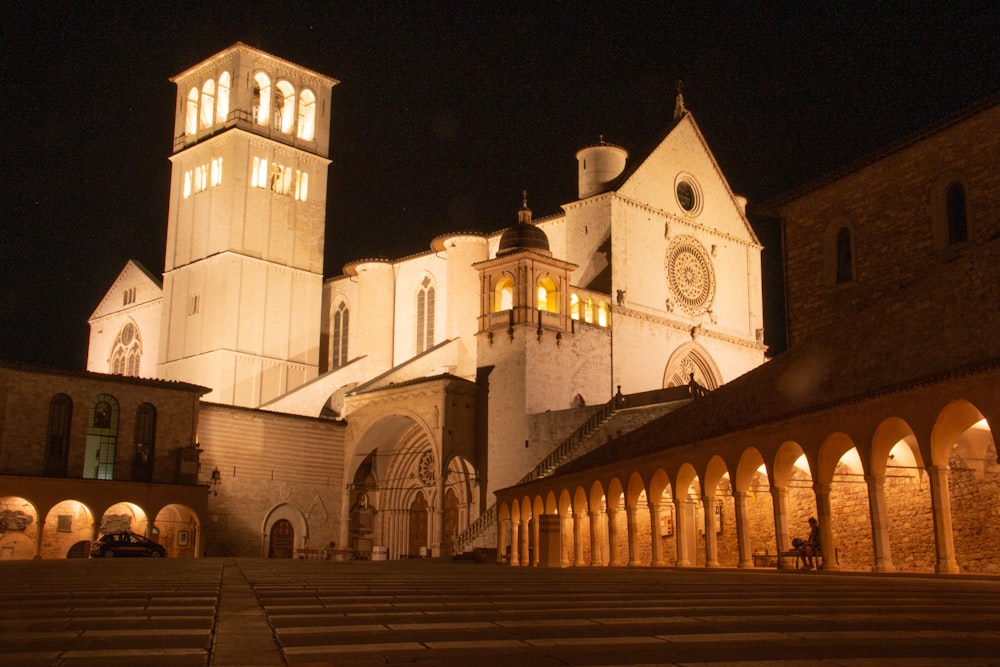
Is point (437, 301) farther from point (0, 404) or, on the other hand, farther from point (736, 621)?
point (736, 621)

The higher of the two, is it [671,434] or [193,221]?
[193,221]

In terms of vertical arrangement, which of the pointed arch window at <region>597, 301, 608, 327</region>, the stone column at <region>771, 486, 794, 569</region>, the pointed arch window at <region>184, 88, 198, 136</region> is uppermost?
the pointed arch window at <region>184, 88, 198, 136</region>

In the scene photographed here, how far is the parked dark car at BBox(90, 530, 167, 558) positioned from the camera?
30016mm

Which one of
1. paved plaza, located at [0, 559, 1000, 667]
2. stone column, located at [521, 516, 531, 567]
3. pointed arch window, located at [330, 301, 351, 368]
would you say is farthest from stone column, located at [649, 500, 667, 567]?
pointed arch window, located at [330, 301, 351, 368]

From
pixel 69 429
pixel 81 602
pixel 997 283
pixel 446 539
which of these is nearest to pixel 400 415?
pixel 446 539

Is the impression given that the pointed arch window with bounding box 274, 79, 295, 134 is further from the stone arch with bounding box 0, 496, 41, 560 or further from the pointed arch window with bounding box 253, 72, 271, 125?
the stone arch with bounding box 0, 496, 41, 560

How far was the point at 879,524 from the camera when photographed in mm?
16953

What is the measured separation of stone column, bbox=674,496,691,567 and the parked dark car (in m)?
15.7

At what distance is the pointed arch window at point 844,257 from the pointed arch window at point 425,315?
25.0 m

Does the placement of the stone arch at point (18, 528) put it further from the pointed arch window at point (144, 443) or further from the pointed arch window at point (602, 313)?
the pointed arch window at point (602, 313)

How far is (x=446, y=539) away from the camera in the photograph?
138ft

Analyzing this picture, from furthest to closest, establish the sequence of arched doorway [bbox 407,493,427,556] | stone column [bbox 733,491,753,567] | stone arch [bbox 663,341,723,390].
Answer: arched doorway [bbox 407,493,427,556] < stone arch [bbox 663,341,723,390] < stone column [bbox 733,491,753,567]

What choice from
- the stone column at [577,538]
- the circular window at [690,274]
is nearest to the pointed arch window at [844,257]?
the stone column at [577,538]

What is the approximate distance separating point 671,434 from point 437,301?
79.3 feet
